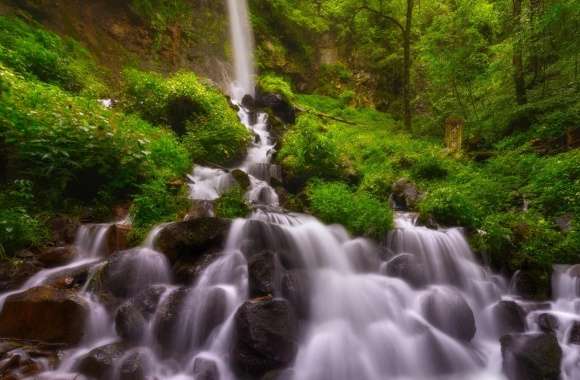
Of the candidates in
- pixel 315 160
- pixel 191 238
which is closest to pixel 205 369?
pixel 191 238

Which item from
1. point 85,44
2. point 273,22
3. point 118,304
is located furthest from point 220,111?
point 273,22

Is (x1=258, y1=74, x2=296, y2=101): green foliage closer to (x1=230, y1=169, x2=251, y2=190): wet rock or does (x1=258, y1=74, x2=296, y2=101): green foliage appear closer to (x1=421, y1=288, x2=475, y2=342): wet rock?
(x1=230, y1=169, x2=251, y2=190): wet rock

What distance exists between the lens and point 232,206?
725 centimetres

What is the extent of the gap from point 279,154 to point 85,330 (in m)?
7.55

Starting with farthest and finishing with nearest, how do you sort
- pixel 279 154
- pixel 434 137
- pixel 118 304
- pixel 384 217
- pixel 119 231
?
pixel 434 137 < pixel 279 154 < pixel 384 217 < pixel 119 231 < pixel 118 304

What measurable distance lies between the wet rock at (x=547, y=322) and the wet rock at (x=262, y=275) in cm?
397

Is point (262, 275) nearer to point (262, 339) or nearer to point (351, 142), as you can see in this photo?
point (262, 339)

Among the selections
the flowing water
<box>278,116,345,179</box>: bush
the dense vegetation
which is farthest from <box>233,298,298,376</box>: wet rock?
<box>278,116,345,179</box>: bush

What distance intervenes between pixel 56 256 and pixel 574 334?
25.4ft

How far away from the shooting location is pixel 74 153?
663 centimetres

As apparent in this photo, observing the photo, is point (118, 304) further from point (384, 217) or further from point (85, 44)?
point (85, 44)

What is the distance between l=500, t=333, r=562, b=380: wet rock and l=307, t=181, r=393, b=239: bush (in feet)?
9.47

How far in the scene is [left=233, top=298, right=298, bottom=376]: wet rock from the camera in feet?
14.0

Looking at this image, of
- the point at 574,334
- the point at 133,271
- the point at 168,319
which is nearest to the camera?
the point at 168,319
